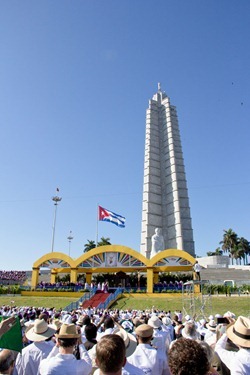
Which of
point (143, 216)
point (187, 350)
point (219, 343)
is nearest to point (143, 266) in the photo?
point (143, 216)

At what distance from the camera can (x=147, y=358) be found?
4363 millimetres

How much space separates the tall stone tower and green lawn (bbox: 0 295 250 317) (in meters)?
27.1

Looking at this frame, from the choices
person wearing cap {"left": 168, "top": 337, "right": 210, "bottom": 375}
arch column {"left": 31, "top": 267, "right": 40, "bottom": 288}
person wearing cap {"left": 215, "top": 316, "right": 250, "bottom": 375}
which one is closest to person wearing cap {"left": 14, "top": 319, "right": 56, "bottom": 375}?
person wearing cap {"left": 215, "top": 316, "right": 250, "bottom": 375}

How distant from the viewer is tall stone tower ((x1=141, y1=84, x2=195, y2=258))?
202 feet

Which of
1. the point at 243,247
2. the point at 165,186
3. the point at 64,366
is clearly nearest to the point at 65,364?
the point at 64,366

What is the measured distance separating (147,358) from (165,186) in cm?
6401

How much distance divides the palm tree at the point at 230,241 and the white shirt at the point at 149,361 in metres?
90.0

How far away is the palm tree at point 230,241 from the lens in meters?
88.8

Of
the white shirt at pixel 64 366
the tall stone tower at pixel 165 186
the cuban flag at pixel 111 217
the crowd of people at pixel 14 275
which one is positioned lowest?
the crowd of people at pixel 14 275

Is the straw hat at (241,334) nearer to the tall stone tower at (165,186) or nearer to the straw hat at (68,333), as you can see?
the straw hat at (68,333)

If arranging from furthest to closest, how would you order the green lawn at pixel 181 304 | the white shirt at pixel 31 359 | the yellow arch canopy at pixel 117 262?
the yellow arch canopy at pixel 117 262 → the green lawn at pixel 181 304 → the white shirt at pixel 31 359

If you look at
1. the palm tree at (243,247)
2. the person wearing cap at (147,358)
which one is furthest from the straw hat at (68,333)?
the palm tree at (243,247)

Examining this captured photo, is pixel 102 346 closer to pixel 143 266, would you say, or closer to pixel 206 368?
pixel 206 368

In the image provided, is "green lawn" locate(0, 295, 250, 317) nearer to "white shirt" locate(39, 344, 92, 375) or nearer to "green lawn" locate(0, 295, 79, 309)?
"green lawn" locate(0, 295, 79, 309)
